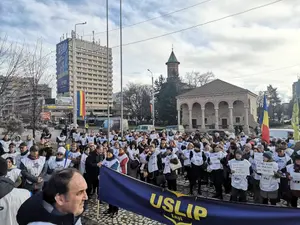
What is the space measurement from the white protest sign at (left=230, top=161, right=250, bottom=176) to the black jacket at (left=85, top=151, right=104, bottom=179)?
4.03 meters

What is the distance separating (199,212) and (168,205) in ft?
2.12

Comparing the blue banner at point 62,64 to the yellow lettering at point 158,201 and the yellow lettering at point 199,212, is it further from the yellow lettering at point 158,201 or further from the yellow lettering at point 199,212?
the yellow lettering at point 199,212

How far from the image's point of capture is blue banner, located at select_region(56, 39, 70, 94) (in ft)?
69.9

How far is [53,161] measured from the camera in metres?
7.55

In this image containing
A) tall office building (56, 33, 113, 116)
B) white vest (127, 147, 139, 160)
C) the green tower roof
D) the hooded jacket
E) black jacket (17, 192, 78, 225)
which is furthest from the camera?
the green tower roof

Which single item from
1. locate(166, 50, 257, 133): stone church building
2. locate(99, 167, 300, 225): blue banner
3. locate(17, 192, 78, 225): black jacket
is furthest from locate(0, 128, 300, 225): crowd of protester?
locate(166, 50, 257, 133): stone church building

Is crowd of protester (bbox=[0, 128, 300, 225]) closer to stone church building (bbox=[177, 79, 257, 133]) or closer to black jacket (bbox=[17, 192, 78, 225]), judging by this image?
black jacket (bbox=[17, 192, 78, 225])

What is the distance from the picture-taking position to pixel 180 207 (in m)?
4.54

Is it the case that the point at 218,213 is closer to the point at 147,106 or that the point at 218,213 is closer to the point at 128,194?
the point at 128,194

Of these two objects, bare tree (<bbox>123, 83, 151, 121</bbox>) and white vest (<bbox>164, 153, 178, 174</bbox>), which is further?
bare tree (<bbox>123, 83, 151, 121</bbox>)

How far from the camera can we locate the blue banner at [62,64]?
21.3 meters

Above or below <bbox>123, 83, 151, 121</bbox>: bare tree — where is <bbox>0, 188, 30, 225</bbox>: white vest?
below

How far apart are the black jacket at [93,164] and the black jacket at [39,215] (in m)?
6.78

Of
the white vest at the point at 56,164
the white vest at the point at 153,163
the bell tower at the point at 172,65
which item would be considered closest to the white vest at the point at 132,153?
the white vest at the point at 153,163
